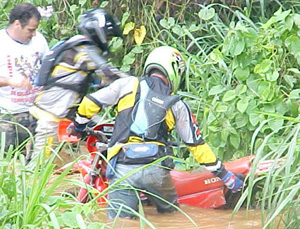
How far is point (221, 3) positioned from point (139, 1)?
0.97 m

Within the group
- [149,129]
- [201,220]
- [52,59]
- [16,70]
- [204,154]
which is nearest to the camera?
[149,129]

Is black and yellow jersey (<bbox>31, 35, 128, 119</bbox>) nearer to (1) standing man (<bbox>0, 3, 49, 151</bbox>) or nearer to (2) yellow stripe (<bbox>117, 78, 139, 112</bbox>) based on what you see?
(1) standing man (<bbox>0, 3, 49, 151</bbox>)

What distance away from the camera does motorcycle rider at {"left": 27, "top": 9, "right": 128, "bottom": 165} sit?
24.6ft

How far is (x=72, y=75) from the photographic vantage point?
7602mm

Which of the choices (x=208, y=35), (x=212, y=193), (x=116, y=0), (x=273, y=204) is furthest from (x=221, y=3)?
(x=273, y=204)

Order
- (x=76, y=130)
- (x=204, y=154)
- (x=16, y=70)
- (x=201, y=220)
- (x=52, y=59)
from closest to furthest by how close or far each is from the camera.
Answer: (x=204, y=154), (x=201, y=220), (x=76, y=130), (x=52, y=59), (x=16, y=70)

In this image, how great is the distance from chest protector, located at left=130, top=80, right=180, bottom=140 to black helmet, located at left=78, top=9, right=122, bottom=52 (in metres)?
1.09

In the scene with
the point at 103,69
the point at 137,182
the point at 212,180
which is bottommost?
the point at 212,180

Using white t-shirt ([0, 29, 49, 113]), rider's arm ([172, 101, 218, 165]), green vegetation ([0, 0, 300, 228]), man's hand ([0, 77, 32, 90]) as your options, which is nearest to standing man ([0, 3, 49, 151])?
white t-shirt ([0, 29, 49, 113])

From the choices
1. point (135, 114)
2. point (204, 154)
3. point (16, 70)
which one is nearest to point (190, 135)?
point (204, 154)

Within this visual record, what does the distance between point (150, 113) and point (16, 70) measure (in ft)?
7.18

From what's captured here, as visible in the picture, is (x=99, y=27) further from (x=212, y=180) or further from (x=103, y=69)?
(x=212, y=180)

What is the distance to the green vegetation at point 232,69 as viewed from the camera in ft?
18.1

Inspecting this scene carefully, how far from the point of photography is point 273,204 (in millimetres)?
5418
